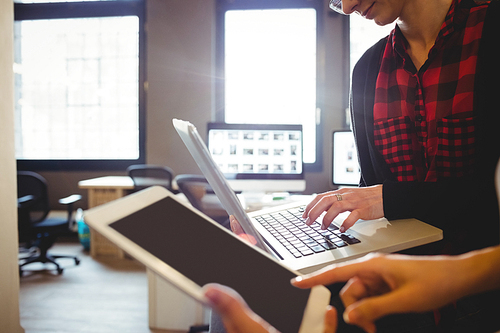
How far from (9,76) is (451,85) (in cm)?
160

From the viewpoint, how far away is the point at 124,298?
2293 millimetres

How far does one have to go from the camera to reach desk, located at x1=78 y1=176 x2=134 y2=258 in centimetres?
308

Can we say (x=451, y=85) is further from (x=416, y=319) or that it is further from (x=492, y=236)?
(x=416, y=319)

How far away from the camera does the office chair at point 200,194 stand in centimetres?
189

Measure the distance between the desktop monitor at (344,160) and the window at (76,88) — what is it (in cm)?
249

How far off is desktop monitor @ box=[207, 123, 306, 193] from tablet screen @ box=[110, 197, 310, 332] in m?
1.70

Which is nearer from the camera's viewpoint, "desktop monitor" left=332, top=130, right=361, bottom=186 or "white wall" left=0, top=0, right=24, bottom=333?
"white wall" left=0, top=0, right=24, bottom=333

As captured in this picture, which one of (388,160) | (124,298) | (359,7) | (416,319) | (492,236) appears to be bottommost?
(124,298)

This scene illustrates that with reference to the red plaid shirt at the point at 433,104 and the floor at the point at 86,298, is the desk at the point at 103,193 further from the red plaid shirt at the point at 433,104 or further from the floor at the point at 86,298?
the red plaid shirt at the point at 433,104

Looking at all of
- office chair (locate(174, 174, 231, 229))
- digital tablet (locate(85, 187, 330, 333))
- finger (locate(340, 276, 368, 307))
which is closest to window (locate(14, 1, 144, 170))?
office chair (locate(174, 174, 231, 229))

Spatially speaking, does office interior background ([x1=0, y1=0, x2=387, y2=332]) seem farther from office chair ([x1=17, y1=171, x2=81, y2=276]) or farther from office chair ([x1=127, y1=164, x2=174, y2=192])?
office chair ([x1=17, y1=171, x2=81, y2=276])

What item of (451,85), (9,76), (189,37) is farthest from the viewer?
(189,37)

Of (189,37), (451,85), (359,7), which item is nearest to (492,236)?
(451,85)

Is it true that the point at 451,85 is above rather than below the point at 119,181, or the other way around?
above
